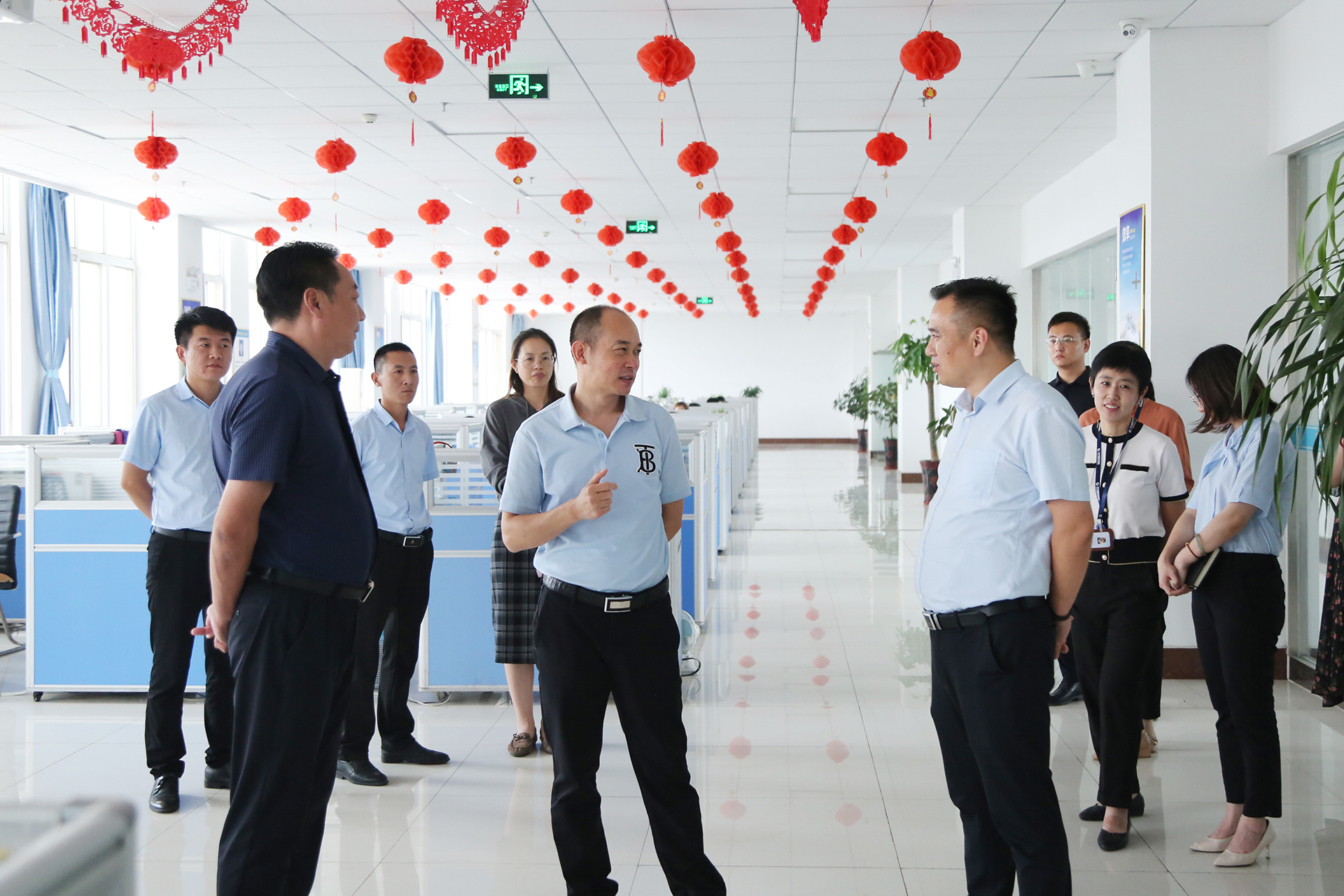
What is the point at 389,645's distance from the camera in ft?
12.5

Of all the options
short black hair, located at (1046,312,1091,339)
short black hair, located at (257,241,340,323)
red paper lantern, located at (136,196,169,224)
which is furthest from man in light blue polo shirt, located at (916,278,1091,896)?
red paper lantern, located at (136,196,169,224)

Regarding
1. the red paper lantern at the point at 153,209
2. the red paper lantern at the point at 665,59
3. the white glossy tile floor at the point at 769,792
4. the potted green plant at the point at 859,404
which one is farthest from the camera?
the potted green plant at the point at 859,404

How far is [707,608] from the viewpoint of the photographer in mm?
6617

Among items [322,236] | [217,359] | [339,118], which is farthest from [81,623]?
[322,236]

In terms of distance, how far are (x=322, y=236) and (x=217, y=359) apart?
1072 cm

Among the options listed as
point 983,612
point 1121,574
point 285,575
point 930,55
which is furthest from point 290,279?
point 930,55

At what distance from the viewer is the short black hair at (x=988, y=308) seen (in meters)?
2.20

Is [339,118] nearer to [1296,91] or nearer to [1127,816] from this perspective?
[1296,91]

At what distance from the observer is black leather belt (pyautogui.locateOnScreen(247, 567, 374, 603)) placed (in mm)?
2053

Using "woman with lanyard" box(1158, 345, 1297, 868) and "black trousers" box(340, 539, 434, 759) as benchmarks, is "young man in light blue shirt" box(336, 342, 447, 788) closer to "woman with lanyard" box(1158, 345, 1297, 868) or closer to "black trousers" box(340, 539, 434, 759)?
"black trousers" box(340, 539, 434, 759)

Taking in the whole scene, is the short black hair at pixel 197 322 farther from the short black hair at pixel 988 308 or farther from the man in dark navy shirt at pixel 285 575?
the short black hair at pixel 988 308

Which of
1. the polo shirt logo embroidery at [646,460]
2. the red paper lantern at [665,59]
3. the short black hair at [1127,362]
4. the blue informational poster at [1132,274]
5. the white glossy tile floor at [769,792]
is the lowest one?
the white glossy tile floor at [769,792]

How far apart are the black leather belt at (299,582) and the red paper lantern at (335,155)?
5.15 metres

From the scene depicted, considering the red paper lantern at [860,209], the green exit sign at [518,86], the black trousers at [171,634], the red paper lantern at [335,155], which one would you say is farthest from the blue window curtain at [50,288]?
the black trousers at [171,634]
